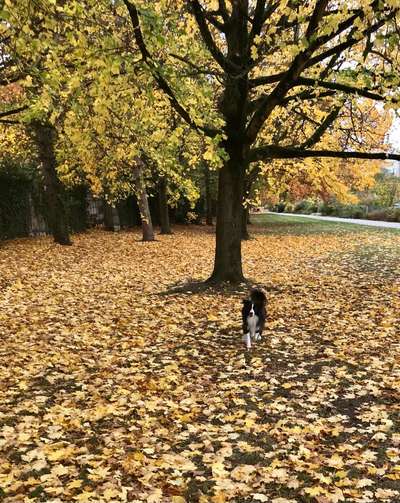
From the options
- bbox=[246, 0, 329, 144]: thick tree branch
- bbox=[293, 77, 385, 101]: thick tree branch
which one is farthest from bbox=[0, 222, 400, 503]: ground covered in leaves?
bbox=[293, 77, 385, 101]: thick tree branch

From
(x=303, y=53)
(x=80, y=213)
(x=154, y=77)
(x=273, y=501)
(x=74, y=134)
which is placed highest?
(x=303, y=53)

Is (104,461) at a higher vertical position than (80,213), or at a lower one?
lower

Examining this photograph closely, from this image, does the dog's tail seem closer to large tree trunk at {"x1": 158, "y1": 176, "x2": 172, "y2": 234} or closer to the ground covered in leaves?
the ground covered in leaves

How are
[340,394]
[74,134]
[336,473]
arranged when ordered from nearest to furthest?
[336,473], [340,394], [74,134]

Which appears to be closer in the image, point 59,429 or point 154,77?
point 59,429

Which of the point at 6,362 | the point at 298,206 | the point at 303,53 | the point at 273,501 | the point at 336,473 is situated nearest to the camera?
the point at 273,501

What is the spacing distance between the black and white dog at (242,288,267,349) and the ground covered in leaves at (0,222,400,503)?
267 mm

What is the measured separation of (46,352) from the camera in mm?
7953

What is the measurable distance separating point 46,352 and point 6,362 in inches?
26.7

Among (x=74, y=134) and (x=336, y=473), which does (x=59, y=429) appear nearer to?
(x=336, y=473)

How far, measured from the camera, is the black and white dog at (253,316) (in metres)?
7.94

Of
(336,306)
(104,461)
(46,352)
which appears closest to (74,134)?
(46,352)

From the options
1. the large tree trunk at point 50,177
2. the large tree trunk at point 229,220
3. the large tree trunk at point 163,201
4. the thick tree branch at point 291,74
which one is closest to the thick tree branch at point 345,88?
the thick tree branch at point 291,74

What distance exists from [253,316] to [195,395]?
2136mm
